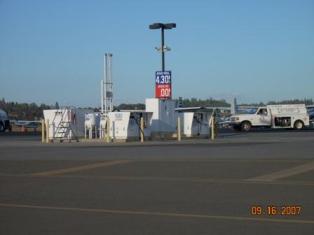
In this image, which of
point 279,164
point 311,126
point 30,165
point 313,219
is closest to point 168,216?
point 313,219

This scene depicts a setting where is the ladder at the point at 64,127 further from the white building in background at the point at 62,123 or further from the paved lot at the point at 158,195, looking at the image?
the paved lot at the point at 158,195

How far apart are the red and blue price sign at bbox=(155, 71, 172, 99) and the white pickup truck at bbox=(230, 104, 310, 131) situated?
47.5 feet

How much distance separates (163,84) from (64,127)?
6.97m

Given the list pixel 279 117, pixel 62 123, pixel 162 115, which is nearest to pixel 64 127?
pixel 62 123

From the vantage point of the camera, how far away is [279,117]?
54.9 m

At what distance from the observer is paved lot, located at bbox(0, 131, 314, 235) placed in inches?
360

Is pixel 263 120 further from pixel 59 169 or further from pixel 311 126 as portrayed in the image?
pixel 59 169

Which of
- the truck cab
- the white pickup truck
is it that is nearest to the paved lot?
the truck cab

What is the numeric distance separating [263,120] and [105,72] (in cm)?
1835

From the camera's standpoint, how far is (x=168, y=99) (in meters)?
39.9

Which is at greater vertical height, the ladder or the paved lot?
the ladder
